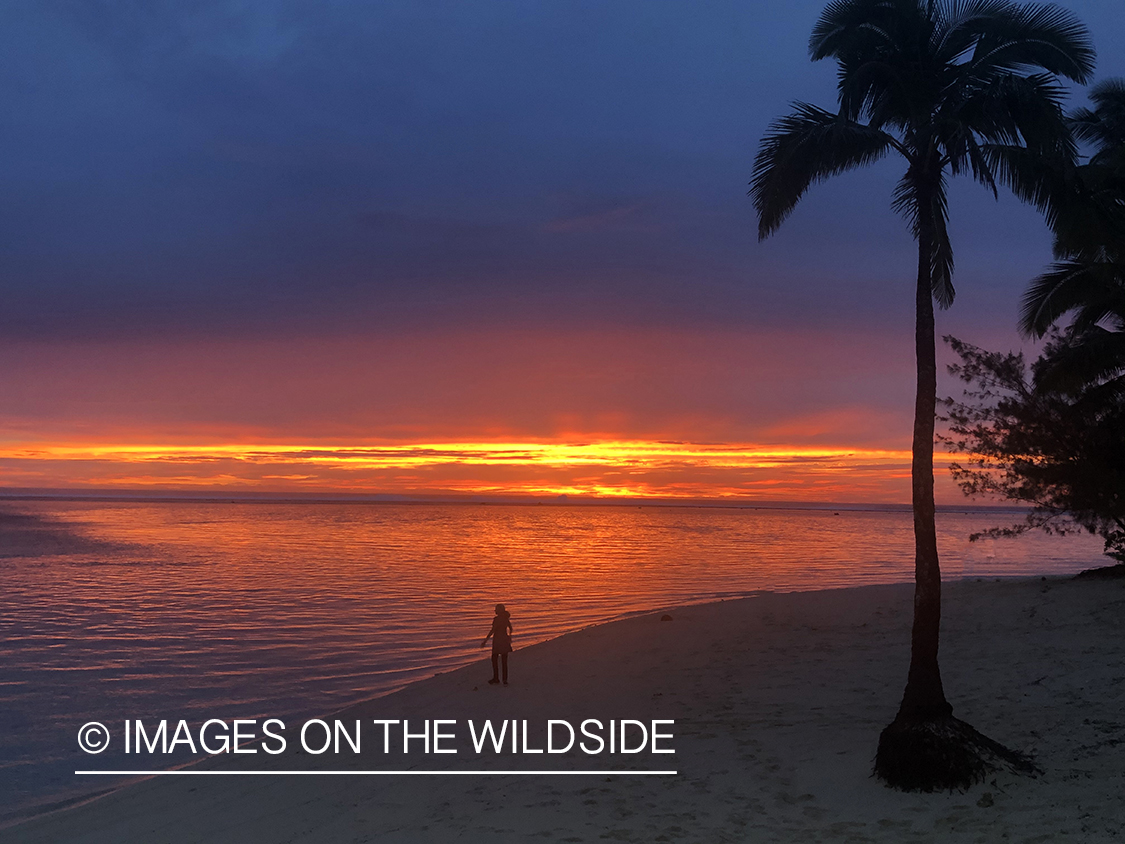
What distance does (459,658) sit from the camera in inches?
835

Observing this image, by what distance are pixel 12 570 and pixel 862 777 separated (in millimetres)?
44450

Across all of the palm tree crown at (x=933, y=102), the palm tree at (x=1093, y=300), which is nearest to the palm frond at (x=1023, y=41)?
the palm tree crown at (x=933, y=102)

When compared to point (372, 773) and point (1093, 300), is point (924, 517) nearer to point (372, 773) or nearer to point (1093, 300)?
point (372, 773)

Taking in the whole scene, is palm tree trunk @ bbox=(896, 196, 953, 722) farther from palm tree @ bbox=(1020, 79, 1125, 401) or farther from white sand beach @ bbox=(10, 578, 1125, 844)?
palm tree @ bbox=(1020, 79, 1125, 401)

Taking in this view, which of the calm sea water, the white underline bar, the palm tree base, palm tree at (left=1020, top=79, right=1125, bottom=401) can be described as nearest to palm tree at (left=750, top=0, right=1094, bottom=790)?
the palm tree base

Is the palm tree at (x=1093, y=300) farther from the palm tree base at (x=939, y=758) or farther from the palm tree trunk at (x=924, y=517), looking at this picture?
the palm tree base at (x=939, y=758)

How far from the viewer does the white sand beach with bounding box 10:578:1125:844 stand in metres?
9.02

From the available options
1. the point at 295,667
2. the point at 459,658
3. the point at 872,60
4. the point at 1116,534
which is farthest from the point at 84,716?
the point at 1116,534
